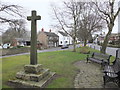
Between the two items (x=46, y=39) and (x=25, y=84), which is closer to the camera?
(x=25, y=84)

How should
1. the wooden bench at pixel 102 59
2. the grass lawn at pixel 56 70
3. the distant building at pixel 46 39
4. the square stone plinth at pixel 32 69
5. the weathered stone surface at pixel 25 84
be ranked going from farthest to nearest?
the distant building at pixel 46 39 → the wooden bench at pixel 102 59 → the square stone plinth at pixel 32 69 → the grass lawn at pixel 56 70 → the weathered stone surface at pixel 25 84

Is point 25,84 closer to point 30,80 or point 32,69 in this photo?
point 30,80

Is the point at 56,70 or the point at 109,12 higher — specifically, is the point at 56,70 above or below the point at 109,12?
below

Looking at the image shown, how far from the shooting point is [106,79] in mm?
4738

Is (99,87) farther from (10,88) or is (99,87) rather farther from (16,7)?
(16,7)

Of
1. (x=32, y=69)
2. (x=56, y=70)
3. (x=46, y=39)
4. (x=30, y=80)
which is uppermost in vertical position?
(x=46, y=39)

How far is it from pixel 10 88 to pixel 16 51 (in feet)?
69.0

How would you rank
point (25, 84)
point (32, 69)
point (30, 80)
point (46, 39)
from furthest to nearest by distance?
point (46, 39) < point (32, 69) < point (30, 80) < point (25, 84)

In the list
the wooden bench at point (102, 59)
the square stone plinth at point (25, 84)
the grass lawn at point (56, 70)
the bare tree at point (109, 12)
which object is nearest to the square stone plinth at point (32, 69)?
the square stone plinth at point (25, 84)

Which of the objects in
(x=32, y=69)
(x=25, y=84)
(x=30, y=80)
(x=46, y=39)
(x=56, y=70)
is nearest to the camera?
(x=25, y=84)

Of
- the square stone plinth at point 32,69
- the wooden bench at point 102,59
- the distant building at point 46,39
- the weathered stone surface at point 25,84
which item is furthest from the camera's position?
the distant building at point 46,39

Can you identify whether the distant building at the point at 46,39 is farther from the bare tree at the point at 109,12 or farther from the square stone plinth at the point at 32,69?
the square stone plinth at the point at 32,69

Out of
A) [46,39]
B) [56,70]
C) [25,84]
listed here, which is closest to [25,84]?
[25,84]

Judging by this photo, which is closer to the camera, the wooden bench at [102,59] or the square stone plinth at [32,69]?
the square stone plinth at [32,69]
